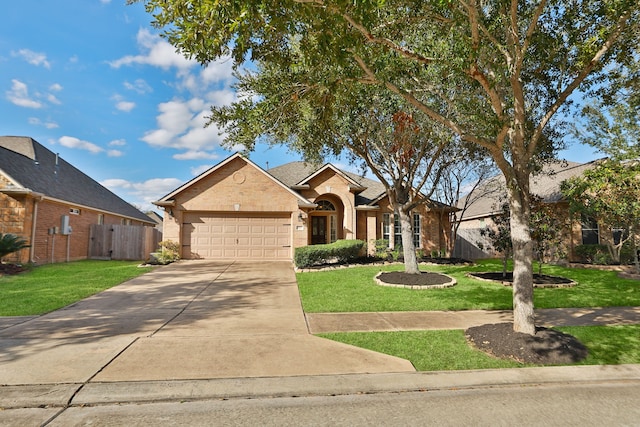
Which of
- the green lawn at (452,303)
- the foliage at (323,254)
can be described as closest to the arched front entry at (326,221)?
the foliage at (323,254)

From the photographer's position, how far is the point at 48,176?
18.1m

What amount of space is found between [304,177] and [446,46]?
17.0 metres

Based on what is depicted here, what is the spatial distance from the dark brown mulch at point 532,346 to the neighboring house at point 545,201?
9.24 metres

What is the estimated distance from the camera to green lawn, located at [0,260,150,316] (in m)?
7.83

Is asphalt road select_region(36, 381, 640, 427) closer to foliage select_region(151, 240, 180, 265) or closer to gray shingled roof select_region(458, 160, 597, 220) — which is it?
foliage select_region(151, 240, 180, 265)

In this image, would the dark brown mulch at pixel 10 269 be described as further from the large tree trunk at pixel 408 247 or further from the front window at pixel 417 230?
the front window at pixel 417 230

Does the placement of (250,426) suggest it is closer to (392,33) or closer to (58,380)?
(58,380)

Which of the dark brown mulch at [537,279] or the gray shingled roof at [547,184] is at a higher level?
the gray shingled roof at [547,184]

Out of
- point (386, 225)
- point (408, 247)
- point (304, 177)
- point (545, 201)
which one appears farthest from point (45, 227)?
point (545, 201)

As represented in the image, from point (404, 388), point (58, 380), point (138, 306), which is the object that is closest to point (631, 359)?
point (404, 388)

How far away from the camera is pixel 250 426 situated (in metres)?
3.34

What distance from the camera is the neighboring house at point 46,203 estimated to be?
14.6m

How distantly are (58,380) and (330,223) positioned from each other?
1722 cm

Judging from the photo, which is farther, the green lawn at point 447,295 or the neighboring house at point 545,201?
the neighboring house at point 545,201
